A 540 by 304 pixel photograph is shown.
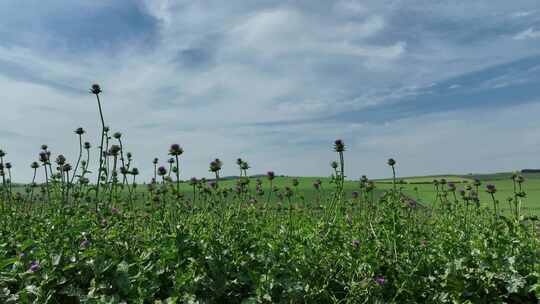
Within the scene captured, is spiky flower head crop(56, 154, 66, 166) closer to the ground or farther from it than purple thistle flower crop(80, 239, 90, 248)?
farther from it

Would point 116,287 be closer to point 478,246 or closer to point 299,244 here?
point 299,244

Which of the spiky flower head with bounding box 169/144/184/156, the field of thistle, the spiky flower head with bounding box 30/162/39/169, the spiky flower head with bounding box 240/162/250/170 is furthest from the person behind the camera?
the spiky flower head with bounding box 30/162/39/169

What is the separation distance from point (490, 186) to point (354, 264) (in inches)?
162

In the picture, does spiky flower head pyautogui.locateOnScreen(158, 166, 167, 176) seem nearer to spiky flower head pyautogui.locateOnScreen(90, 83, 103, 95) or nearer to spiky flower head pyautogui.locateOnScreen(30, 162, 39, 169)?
spiky flower head pyautogui.locateOnScreen(90, 83, 103, 95)

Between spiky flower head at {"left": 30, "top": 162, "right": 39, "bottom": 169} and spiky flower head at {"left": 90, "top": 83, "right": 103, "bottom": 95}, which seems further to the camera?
spiky flower head at {"left": 30, "top": 162, "right": 39, "bottom": 169}

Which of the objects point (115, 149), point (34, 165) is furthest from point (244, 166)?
point (34, 165)

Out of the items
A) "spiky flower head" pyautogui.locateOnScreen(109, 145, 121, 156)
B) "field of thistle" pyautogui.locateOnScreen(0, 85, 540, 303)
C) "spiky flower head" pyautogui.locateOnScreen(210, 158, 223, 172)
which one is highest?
"spiky flower head" pyautogui.locateOnScreen(109, 145, 121, 156)

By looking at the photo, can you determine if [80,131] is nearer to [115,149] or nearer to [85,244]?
[115,149]

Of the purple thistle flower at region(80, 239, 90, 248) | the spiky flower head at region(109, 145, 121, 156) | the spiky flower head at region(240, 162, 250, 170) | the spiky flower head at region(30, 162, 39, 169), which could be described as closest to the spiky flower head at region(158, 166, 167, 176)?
the spiky flower head at region(109, 145, 121, 156)

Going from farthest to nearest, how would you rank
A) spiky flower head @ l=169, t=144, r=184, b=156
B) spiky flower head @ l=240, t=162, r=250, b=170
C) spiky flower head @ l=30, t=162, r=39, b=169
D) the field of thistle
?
1. spiky flower head @ l=30, t=162, r=39, b=169
2. spiky flower head @ l=240, t=162, r=250, b=170
3. spiky flower head @ l=169, t=144, r=184, b=156
4. the field of thistle

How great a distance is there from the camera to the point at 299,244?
523 cm

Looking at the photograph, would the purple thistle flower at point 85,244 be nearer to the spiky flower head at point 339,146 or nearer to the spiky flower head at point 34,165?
the spiky flower head at point 339,146

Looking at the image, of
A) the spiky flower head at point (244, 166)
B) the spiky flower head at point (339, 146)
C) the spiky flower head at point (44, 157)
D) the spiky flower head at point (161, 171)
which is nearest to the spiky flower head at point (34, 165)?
the spiky flower head at point (44, 157)

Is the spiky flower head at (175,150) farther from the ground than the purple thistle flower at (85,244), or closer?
farther from the ground
